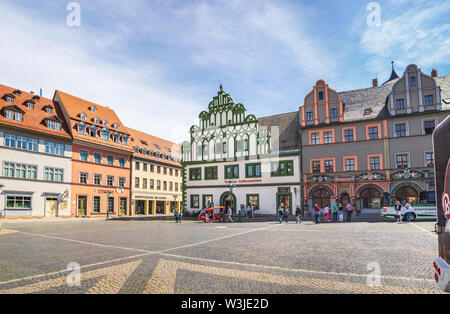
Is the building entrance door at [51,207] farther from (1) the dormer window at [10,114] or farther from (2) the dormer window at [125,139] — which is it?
(2) the dormer window at [125,139]

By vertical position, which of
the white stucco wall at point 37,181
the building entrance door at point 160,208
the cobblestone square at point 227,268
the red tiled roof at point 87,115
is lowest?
the building entrance door at point 160,208

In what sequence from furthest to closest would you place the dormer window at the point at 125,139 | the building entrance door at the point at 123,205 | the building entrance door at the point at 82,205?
the dormer window at the point at 125,139 < the building entrance door at the point at 123,205 < the building entrance door at the point at 82,205

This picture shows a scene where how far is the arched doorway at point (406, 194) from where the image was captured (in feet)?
102

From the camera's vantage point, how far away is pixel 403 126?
32844 millimetres

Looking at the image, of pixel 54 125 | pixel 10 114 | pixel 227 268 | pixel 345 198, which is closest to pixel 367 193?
pixel 345 198

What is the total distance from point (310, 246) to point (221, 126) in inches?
1211

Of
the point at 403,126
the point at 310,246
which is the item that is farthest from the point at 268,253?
the point at 403,126

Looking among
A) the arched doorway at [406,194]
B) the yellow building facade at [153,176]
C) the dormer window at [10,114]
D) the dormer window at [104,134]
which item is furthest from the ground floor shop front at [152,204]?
the arched doorway at [406,194]

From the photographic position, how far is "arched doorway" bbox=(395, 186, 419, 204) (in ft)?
102

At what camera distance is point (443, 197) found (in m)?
5.18

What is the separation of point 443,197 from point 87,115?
149 ft
